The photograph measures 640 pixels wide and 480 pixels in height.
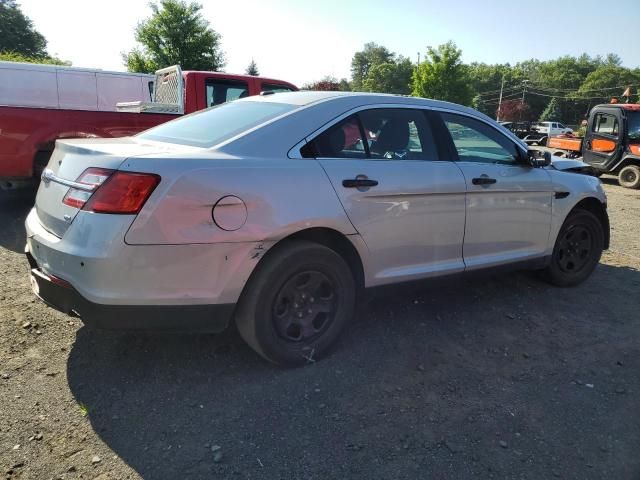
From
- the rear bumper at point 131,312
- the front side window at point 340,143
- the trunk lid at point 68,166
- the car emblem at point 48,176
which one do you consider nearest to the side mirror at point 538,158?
the front side window at point 340,143

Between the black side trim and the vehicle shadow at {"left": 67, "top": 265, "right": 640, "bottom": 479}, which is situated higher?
the black side trim

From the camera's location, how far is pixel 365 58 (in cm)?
13138

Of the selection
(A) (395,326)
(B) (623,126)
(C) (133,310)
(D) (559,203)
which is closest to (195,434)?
(C) (133,310)

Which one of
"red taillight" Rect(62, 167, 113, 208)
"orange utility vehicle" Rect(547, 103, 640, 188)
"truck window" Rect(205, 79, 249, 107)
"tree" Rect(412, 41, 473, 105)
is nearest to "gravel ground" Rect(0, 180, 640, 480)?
"red taillight" Rect(62, 167, 113, 208)

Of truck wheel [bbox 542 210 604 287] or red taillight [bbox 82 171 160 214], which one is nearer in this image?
red taillight [bbox 82 171 160 214]

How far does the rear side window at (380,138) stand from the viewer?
123 inches

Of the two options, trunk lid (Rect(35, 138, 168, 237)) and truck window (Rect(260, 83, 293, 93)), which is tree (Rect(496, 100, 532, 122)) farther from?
trunk lid (Rect(35, 138, 168, 237))

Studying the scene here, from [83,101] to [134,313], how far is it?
8877mm

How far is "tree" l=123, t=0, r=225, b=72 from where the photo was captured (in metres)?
33.4

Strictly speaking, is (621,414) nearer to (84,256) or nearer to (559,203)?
(559,203)

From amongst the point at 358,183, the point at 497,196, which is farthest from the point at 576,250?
Result: the point at 358,183

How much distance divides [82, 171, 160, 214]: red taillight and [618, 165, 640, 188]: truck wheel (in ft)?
43.9

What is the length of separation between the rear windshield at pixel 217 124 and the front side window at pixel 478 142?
136cm

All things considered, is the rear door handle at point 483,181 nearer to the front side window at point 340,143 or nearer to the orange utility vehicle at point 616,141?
the front side window at point 340,143
